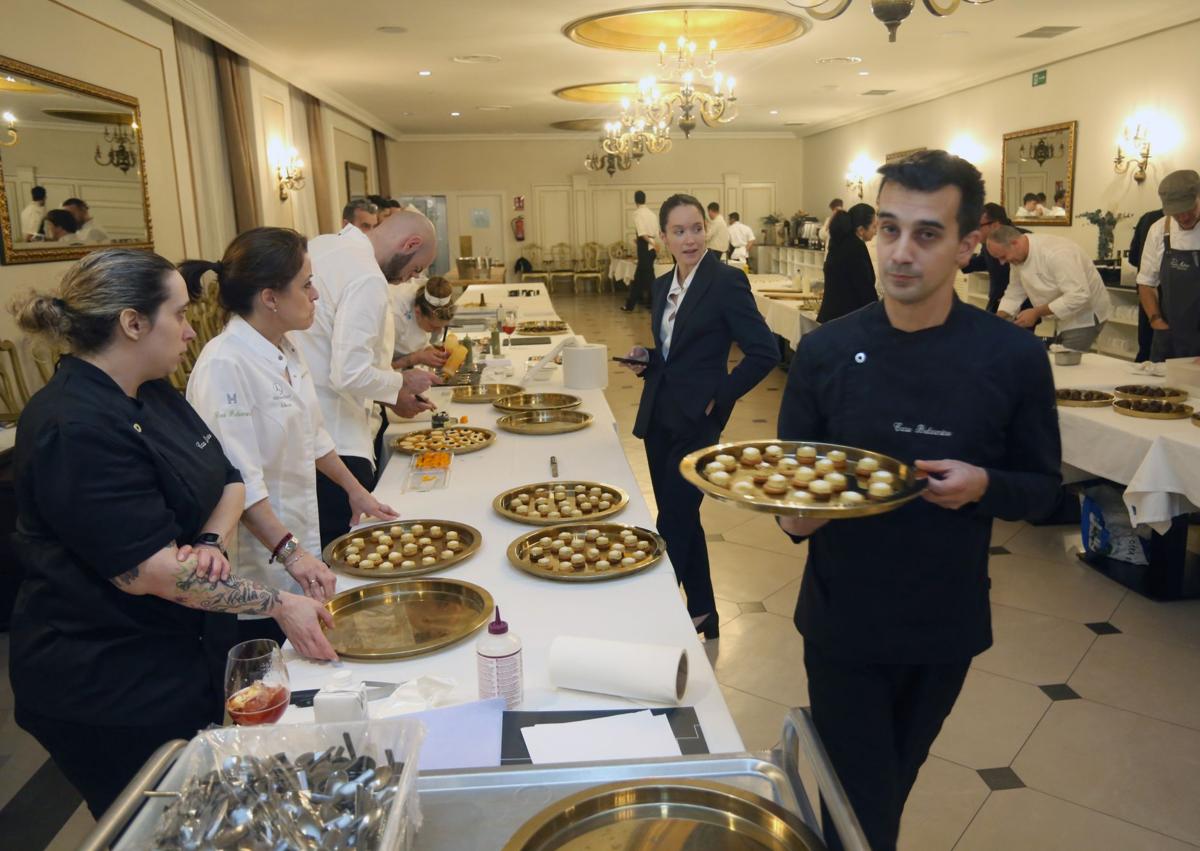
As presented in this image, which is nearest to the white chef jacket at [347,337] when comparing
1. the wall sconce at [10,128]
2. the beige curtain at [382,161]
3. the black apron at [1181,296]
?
the wall sconce at [10,128]

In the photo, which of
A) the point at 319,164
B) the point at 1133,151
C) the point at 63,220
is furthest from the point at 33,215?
the point at 1133,151

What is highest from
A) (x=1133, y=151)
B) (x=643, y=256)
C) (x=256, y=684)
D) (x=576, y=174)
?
(x=576, y=174)

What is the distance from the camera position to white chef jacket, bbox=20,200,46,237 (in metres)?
4.82

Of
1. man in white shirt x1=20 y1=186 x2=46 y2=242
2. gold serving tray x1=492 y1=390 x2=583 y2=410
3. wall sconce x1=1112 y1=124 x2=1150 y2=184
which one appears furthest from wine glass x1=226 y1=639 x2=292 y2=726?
wall sconce x1=1112 y1=124 x2=1150 y2=184

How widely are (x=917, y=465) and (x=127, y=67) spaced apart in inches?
262

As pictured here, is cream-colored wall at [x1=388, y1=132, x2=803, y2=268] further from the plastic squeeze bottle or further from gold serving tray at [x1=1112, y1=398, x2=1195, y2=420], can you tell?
the plastic squeeze bottle

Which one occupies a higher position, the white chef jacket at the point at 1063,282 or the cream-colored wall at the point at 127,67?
the cream-colored wall at the point at 127,67

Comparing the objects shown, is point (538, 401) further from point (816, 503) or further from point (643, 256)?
point (643, 256)

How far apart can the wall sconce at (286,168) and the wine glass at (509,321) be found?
391 cm

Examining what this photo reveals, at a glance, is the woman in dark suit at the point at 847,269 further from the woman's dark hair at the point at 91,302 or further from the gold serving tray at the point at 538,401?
the woman's dark hair at the point at 91,302

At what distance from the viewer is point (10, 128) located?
464cm

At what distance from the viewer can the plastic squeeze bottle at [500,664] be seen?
4.72 ft

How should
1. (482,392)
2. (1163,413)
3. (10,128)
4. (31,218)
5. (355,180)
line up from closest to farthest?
(1163,413) → (482,392) → (10,128) → (31,218) → (355,180)

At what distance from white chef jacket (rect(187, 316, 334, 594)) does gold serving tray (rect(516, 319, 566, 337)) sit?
4087mm
